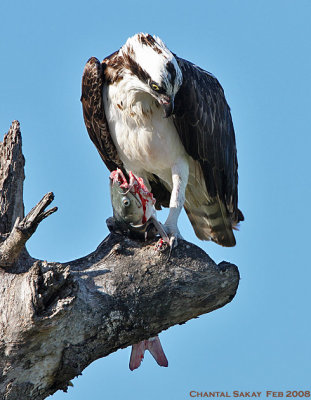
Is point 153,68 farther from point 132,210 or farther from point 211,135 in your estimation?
point 132,210

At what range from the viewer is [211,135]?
780cm

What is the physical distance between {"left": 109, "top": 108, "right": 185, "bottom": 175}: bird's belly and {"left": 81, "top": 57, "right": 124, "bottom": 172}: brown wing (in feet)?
0.35

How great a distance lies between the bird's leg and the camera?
705 centimetres

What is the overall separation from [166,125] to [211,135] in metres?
0.58

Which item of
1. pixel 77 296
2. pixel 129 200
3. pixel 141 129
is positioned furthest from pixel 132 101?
pixel 77 296

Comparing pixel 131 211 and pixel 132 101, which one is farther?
pixel 132 101

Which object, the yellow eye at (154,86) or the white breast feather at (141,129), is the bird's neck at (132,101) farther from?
the yellow eye at (154,86)

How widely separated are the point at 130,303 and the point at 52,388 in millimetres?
928

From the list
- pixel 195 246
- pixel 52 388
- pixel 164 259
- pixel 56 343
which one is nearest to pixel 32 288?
pixel 56 343

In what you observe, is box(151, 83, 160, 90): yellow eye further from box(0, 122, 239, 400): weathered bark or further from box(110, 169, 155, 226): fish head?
box(0, 122, 239, 400): weathered bark

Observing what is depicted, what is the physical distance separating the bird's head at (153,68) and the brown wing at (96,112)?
0.37m

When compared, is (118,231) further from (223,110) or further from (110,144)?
(223,110)

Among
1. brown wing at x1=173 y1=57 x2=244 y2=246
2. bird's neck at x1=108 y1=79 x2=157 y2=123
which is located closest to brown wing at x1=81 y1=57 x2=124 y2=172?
bird's neck at x1=108 y1=79 x2=157 y2=123

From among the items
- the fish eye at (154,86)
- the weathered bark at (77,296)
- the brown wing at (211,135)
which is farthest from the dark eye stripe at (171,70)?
the weathered bark at (77,296)
